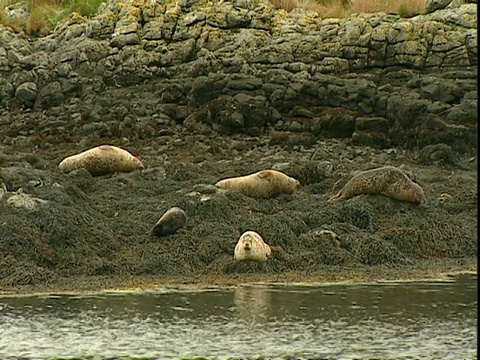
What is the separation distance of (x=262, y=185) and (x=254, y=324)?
609cm

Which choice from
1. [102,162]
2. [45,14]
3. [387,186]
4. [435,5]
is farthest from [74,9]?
[387,186]

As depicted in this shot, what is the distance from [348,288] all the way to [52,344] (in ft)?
11.9

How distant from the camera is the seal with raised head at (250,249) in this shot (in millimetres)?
10102

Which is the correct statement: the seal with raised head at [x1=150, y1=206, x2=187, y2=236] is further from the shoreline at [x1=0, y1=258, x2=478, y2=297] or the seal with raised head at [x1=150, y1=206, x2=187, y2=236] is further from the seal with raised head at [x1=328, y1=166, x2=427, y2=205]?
the seal with raised head at [x1=328, y1=166, x2=427, y2=205]

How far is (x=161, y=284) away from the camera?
9336 mm

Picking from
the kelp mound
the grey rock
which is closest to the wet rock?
the kelp mound

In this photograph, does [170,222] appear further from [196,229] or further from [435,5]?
[435,5]

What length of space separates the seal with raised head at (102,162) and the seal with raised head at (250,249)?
493 cm

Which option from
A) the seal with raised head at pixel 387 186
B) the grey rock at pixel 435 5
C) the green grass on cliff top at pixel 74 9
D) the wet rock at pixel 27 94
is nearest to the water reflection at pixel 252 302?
the seal with raised head at pixel 387 186

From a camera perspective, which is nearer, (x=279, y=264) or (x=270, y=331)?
(x=270, y=331)

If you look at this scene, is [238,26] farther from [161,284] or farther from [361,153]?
[161,284]

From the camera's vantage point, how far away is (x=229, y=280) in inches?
377

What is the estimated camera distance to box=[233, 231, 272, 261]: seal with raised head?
10102 mm

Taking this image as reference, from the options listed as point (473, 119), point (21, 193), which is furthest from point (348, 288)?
point (473, 119)
